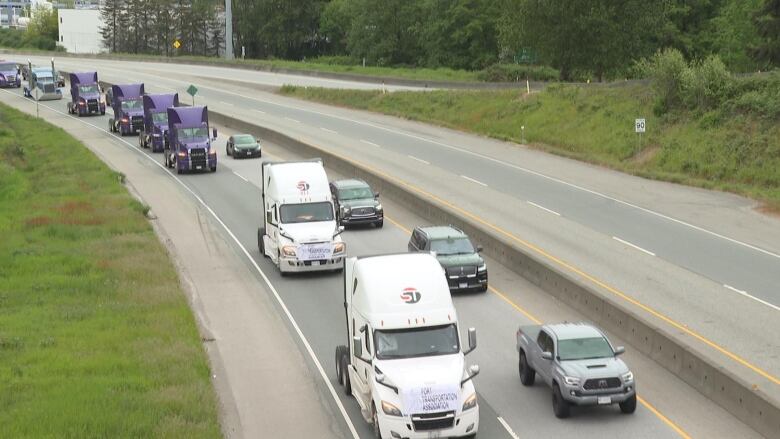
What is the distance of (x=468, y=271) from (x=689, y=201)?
17.2 m

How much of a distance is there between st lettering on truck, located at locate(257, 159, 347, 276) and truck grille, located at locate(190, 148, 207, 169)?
66.4 feet

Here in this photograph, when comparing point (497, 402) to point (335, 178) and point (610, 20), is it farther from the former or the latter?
point (610, 20)

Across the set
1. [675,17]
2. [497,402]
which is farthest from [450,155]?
[675,17]

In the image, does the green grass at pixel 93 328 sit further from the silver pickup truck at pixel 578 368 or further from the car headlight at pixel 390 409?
the silver pickup truck at pixel 578 368

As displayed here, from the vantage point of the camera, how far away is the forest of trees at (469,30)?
250 ft

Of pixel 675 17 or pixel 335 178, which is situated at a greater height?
pixel 675 17

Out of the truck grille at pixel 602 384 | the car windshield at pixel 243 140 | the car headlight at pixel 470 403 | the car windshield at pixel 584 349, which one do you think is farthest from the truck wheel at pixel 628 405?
the car windshield at pixel 243 140

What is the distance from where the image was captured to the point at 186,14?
178250 millimetres

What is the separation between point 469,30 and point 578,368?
100628mm

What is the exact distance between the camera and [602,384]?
2028cm

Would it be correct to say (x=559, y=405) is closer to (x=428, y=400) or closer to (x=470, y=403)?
(x=470, y=403)

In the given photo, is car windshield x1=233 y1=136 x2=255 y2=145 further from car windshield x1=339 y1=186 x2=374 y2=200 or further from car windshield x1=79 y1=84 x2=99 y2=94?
car windshield x1=79 y1=84 x2=99 y2=94

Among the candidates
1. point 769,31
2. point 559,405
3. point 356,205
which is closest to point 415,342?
point 559,405

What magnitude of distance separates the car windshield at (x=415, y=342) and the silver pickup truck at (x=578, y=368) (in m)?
2.36
